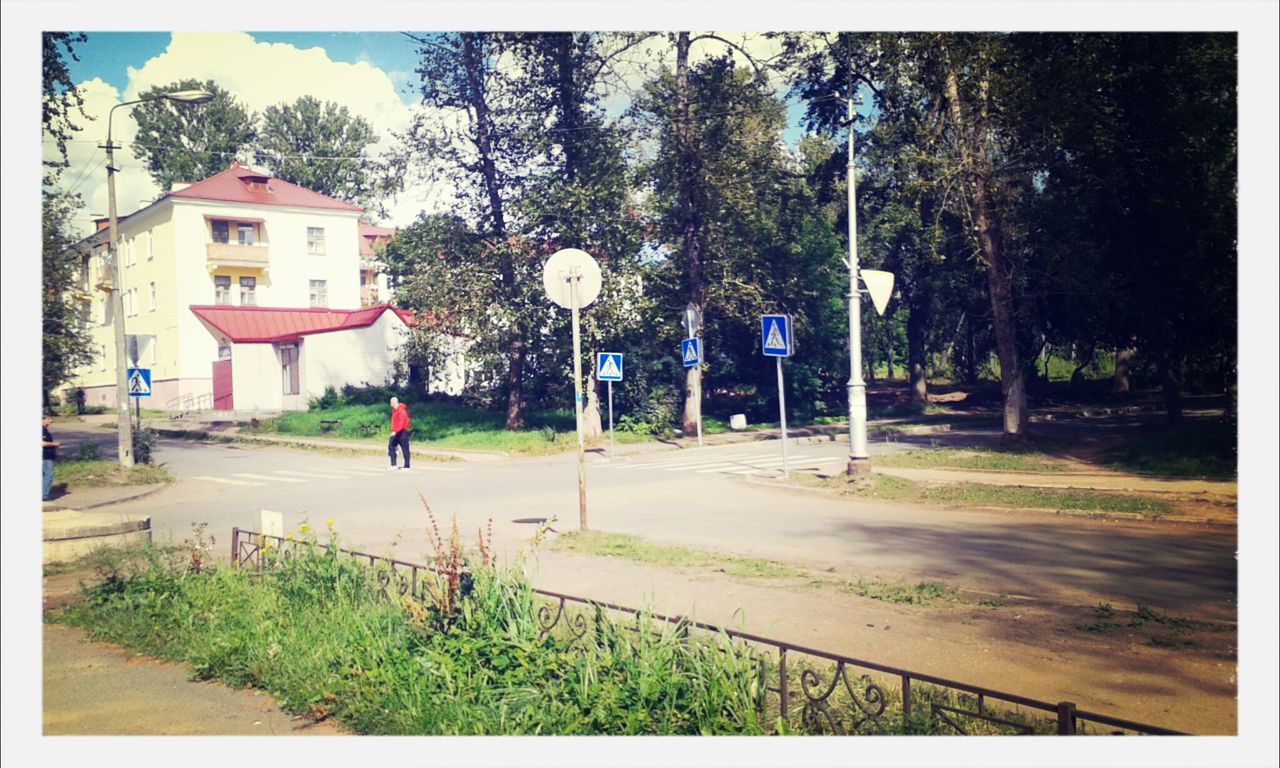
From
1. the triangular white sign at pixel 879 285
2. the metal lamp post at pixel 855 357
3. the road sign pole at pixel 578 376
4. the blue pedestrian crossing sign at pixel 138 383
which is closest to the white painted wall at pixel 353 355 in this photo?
the blue pedestrian crossing sign at pixel 138 383

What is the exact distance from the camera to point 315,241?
703 centimetres

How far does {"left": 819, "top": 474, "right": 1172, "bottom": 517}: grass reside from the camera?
7.43m

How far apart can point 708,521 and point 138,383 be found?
14.9ft

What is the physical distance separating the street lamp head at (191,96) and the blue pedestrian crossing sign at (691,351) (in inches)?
182

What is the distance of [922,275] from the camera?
8617 millimetres

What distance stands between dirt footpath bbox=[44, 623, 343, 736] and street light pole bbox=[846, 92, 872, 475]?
241 inches

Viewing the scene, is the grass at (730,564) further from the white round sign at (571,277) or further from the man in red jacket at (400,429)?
the man in red jacket at (400,429)

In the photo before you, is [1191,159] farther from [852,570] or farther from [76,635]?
[76,635]

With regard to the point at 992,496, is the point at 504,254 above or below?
above

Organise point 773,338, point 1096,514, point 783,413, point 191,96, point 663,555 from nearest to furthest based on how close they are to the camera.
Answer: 1. point 191,96
2. point 663,555
3. point 1096,514
4. point 773,338
5. point 783,413

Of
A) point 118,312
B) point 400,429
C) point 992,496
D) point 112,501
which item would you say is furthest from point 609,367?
point 112,501

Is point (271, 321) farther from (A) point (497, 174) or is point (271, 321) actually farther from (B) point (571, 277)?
(A) point (497, 174)

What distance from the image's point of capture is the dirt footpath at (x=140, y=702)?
3.86 metres

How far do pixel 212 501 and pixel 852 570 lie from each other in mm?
4709
